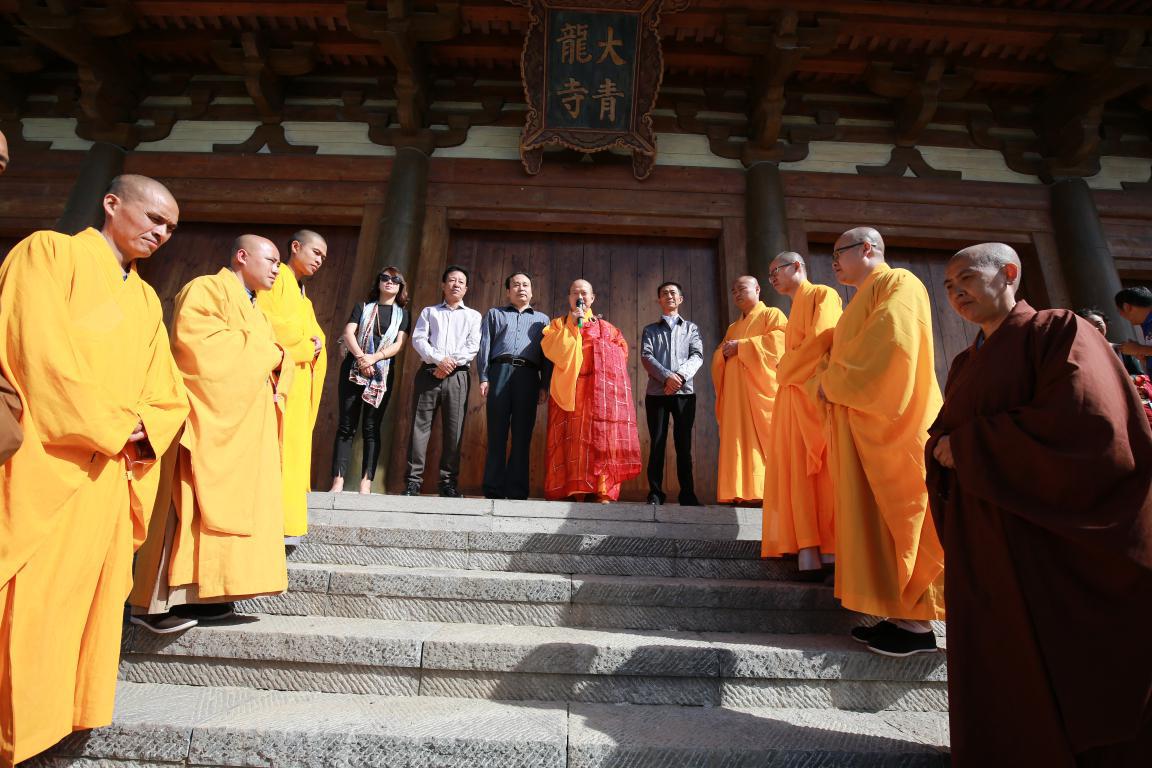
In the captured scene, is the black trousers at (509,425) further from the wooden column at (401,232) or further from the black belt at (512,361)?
the wooden column at (401,232)

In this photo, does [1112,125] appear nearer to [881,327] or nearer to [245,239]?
[881,327]

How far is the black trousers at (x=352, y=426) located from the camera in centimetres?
439

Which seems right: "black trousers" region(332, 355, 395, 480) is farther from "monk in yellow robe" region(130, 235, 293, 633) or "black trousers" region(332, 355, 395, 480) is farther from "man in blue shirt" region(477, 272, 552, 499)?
"monk in yellow robe" region(130, 235, 293, 633)

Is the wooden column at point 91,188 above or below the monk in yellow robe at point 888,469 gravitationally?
above

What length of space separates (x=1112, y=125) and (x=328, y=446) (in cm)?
799

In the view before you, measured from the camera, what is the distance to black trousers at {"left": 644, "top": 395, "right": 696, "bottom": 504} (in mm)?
4410

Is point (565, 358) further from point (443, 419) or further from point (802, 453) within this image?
point (802, 453)

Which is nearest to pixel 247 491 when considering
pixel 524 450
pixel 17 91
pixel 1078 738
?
pixel 524 450

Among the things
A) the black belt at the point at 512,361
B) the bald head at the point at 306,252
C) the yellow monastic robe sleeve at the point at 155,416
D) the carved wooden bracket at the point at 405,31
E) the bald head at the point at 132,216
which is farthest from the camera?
the carved wooden bracket at the point at 405,31

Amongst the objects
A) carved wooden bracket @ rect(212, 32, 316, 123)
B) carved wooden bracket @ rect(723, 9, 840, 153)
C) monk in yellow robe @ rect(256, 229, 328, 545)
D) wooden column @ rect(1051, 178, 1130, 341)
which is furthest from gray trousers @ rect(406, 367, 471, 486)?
wooden column @ rect(1051, 178, 1130, 341)

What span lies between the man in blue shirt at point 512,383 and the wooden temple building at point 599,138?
119 cm

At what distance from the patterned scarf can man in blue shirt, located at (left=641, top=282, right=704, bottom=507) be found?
1834 mm

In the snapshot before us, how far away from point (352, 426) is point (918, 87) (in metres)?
5.67

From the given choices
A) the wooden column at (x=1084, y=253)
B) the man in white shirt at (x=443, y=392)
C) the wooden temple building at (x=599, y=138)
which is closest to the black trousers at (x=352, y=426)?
the man in white shirt at (x=443, y=392)
